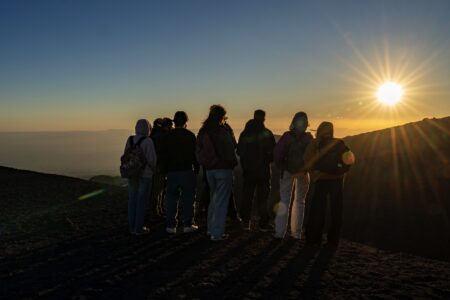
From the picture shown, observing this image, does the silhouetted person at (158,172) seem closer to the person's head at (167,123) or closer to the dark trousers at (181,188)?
the person's head at (167,123)

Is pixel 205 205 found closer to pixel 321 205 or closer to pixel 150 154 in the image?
pixel 150 154

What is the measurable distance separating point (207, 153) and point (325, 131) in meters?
2.00

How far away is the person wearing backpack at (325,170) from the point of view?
7.41 meters

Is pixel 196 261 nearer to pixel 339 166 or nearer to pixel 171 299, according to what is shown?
pixel 171 299

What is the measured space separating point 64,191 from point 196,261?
35.7 feet

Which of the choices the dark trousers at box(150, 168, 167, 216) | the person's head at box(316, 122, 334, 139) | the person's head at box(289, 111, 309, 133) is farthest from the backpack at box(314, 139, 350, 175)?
the dark trousers at box(150, 168, 167, 216)

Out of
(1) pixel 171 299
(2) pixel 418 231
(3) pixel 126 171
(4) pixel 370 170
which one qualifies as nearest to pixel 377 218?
(2) pixel 418 231

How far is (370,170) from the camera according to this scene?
25.1 meters

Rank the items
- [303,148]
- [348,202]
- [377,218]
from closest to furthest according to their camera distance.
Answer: [303,148]
[377,218]
[348,202]

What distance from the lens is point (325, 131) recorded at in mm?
7480

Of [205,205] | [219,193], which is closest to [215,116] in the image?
[219,193]

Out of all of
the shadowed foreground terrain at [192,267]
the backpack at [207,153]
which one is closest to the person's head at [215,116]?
the backpack at [207,153]

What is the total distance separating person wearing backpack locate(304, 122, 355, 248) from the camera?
741 centimetres

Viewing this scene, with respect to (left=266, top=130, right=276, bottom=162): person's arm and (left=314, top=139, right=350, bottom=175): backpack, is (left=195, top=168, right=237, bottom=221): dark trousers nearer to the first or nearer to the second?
(left=266, top=130, right=276, bottom=162): person's arm
